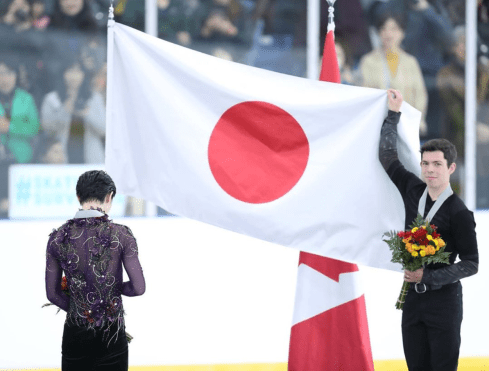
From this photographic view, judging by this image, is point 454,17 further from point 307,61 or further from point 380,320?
point 380,320

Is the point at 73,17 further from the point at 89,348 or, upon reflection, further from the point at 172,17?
the point at 89,348

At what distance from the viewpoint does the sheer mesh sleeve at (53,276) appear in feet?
8.01

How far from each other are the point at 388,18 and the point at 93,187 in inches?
122

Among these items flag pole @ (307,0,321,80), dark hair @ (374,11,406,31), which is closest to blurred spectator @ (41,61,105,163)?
flag pole @ (307,0,321,80)

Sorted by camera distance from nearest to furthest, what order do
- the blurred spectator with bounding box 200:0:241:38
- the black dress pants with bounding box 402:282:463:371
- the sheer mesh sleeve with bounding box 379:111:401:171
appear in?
the black dress pants with bounding box 402:282:463:371 → the sheer mesh sleeve with bounding box 379:111:401:171 → the blurred spectator with bounding box 200:0:241:38

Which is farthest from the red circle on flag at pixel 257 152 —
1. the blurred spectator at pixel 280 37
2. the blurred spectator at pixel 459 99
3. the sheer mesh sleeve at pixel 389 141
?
the blurred spectator at pixel 459 99

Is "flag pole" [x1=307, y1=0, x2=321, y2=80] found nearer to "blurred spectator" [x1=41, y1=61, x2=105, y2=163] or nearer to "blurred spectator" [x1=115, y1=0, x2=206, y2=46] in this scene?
"blurred spectator" [x1=115, y1=0, x2=206, y2=46]

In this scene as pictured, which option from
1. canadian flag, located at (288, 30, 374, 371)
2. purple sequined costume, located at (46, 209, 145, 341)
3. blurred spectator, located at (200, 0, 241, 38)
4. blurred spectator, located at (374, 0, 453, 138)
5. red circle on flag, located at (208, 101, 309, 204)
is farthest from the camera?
blurred spectator, located at (374, 0, 453, 138)

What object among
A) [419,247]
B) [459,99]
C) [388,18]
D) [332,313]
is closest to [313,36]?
[388,18]

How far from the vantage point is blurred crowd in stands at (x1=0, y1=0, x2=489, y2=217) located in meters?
4.53

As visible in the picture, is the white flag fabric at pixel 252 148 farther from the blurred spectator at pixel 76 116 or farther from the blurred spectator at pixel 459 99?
the blurred spectator at pixel 459 99

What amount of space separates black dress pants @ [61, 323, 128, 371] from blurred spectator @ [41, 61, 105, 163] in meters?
2.28

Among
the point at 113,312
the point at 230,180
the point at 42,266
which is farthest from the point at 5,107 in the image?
the point at 113,312

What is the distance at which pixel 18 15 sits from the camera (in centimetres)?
448
